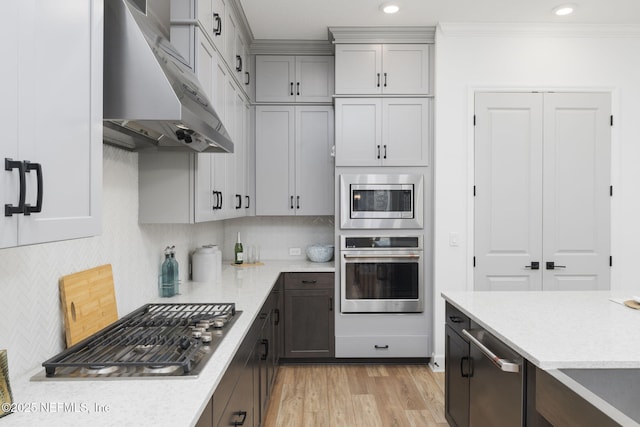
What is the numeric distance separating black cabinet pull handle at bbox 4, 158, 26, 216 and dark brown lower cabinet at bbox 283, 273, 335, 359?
9.54 feet

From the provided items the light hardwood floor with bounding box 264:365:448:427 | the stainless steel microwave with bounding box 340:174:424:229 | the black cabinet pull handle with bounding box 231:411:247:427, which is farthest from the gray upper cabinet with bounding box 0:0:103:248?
the stainless steel microwave with bounding box 340:174:424:229

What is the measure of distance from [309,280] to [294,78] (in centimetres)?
180

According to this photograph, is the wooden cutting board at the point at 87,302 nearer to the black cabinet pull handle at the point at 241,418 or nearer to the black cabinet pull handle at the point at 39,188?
the black cabinet pull handle at the point at 241,418

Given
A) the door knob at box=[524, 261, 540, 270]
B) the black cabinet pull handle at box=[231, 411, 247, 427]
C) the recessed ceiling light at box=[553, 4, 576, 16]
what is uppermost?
the recessed ceiling light at box=[553, 4, 576, 16]

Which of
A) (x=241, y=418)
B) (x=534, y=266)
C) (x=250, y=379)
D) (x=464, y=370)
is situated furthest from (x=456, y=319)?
(x=534, y=266)

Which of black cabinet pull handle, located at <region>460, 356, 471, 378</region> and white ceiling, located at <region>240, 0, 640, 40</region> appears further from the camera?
white ceiling, located at <region>240, 0, 640, 40</region>

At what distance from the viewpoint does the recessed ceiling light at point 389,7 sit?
10.4 ft

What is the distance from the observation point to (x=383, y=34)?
3621mm

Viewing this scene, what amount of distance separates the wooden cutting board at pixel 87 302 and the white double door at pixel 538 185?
2.74 meters

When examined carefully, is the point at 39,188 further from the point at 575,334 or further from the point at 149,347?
the point at 575,334

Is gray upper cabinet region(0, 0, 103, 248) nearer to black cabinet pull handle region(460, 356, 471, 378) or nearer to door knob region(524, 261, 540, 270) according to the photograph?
black cabinet pull handle region(460, 356, 471, 378)

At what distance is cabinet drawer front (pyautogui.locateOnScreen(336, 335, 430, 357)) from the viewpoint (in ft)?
12.1

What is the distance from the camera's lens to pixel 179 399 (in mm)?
1202

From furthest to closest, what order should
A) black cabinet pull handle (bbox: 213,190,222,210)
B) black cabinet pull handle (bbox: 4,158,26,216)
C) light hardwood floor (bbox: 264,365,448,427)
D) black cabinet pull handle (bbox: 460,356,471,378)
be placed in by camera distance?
light hardwood floor (bbox: 264,365,448,427) → black cabinet pull handle (bbox: 213,190,222,210) → black cabinet pull handle (bbox: 460,356,471,378) → black cabinet pull handle (bbox: 4,158,26,216)
